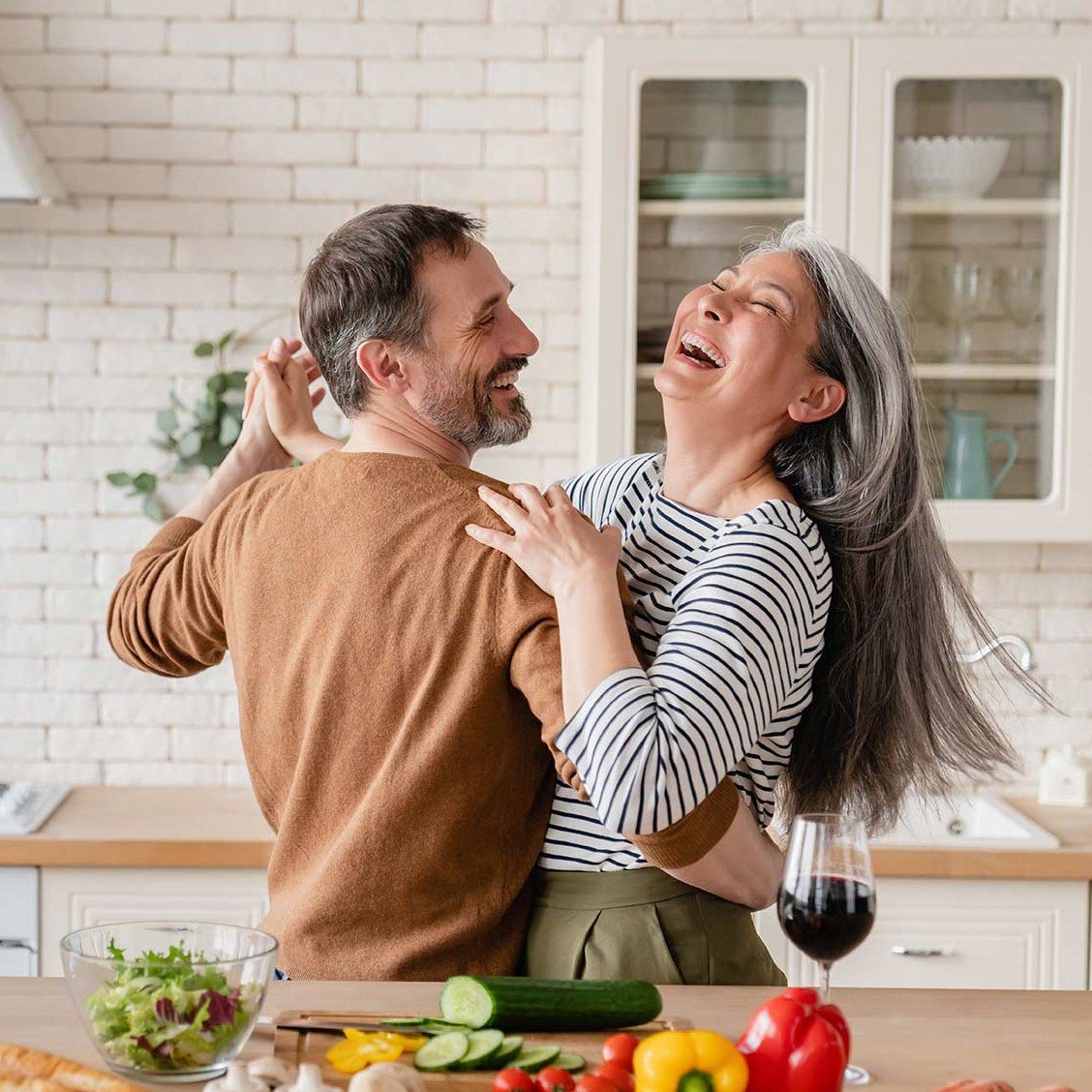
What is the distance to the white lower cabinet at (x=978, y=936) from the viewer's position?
2.70 meters

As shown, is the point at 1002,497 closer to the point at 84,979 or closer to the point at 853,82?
the point at 853,82

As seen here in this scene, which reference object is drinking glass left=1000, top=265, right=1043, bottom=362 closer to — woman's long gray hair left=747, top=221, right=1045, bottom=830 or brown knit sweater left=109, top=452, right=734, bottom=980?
woman's long gray hair left=747, top=221, right=1045, bottom=830

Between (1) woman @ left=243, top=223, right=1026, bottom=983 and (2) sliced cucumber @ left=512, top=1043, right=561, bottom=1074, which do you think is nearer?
(2) sliced cucumber @ left=512, top=1043, right=561, bottom=1074

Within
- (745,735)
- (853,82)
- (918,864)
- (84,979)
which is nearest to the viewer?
(84,979)

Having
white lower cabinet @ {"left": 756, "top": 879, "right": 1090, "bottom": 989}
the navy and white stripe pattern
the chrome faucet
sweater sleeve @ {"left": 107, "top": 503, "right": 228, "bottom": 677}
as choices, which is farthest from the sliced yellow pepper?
the chrome faucet

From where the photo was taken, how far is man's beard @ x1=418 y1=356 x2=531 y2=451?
5.37 feet

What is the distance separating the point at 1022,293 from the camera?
9.66ft

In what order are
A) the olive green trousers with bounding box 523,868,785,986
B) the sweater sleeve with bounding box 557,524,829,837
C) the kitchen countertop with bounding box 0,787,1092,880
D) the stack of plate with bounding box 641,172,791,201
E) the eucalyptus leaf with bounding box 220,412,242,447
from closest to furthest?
the sweater sleeve with bounding box 557,524,829,837 < the olive green trousers with bounding box 523,868,785,986 < the kitchen countertop with bounding box 0,787,1092,880 < the stack of plate with bounding box 641,172,791,201 < the eucalyptus leaf with bounding box 220,412,242,447

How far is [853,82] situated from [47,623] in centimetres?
207

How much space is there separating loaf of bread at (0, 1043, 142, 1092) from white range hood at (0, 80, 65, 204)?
2.13 metres

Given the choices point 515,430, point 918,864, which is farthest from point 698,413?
point 918,864

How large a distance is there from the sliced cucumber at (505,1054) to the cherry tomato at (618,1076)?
100mm

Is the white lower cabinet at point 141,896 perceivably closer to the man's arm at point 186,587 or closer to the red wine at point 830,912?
the man's arm at point 186,587

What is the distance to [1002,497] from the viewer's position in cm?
297
